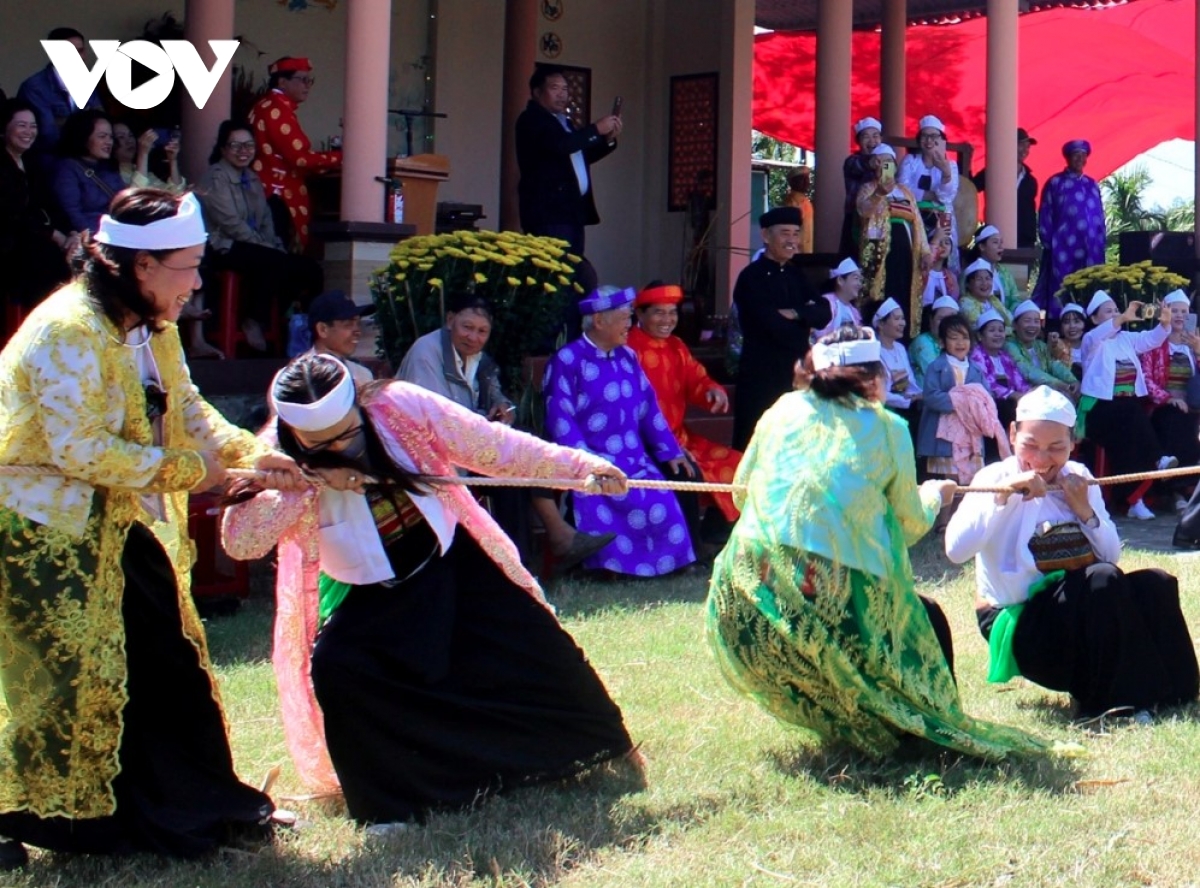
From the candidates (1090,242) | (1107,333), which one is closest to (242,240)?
(1107,333)

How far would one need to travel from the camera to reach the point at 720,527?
906 centimetres

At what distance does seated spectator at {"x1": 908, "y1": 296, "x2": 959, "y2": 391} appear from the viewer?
10.0m

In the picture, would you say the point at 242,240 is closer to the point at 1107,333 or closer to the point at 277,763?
the point at 277,763

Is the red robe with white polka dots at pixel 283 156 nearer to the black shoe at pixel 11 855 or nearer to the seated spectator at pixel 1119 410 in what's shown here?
the seated spectator at pixel 1119 410

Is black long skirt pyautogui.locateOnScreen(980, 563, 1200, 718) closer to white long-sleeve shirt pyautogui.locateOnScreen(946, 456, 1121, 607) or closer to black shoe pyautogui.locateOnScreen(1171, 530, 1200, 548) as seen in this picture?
white long-sleeve shirt pyautogui.locateOnScreen(946, 456, 1121, 607)

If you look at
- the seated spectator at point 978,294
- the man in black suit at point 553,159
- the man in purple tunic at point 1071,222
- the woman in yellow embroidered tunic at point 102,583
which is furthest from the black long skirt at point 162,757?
the man in purple tunic at point 1071,222

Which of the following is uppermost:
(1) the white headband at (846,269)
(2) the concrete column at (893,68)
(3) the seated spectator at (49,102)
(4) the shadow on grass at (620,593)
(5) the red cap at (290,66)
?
(2) the concrete column at (893,68)

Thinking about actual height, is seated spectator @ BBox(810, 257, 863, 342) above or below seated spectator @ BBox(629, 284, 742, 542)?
above

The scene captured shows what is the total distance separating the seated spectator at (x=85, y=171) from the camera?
787 cm

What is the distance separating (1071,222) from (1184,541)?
4.71m

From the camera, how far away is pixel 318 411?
416cm

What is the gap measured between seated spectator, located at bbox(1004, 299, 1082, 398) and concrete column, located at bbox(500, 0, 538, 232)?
12.7 ft

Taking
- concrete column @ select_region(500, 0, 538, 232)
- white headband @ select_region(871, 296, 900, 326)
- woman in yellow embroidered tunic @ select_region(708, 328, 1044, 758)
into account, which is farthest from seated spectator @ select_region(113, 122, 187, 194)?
woman in yellow embroidered tunic @ select_region(708, 328, 1044, 758)

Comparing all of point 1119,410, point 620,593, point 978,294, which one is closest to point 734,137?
point 978,294
